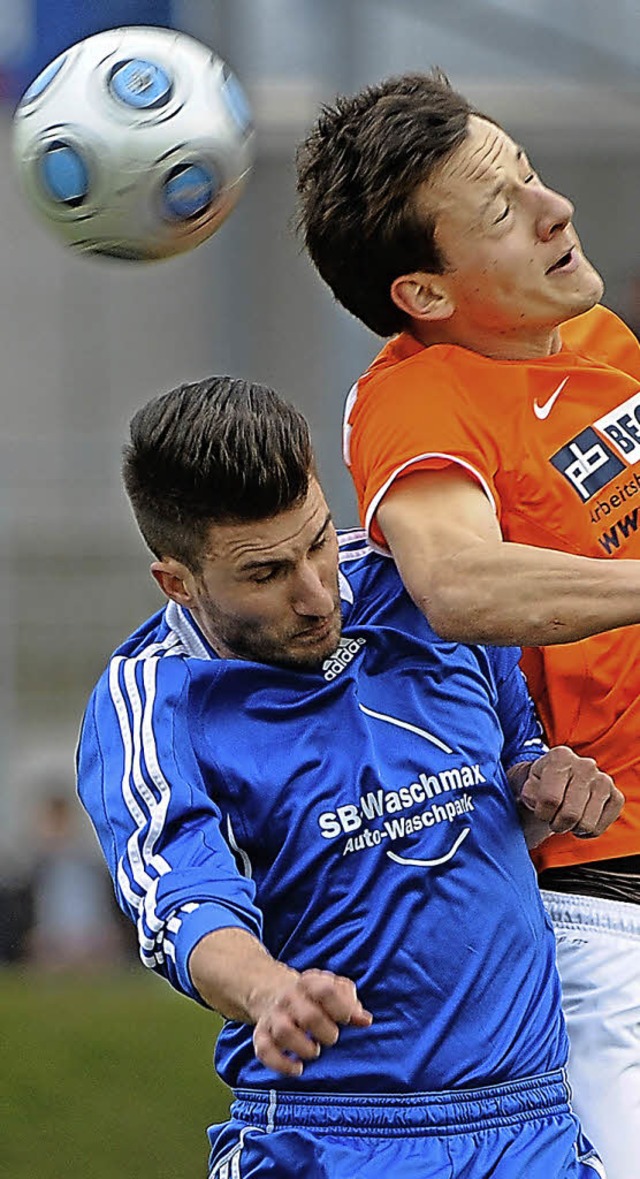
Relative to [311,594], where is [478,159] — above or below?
above

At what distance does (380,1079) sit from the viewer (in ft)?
10.7

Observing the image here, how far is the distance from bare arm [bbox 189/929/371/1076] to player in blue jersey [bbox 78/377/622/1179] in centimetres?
33

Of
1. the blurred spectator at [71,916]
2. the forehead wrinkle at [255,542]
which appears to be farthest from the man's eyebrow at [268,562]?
the blurred spectator at [71,916]

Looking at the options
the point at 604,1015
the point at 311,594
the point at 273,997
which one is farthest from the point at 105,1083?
the point at 273,997

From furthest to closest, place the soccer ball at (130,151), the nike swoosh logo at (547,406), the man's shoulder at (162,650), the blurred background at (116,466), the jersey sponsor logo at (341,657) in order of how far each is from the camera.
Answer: the blurred background at (116,466)
the soccer ball at (130,151)
the nike swoosh logo at (547,406)
the jersey sponsor logo at (341,657)
the man's shoulder at (162,650)

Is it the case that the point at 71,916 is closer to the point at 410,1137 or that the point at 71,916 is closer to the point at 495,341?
the point at 495,341

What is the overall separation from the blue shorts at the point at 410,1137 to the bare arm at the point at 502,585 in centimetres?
76

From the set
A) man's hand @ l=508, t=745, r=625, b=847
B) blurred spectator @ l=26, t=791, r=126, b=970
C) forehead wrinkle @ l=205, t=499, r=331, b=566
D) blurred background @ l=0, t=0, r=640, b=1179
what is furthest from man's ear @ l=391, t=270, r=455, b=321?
blurred spectator @ l=26, t=791, r=126, b=970

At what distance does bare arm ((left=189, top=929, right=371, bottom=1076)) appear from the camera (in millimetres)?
2469

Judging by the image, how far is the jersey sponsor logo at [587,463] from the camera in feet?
11.9

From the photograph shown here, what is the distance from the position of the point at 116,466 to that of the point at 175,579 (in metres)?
12.0

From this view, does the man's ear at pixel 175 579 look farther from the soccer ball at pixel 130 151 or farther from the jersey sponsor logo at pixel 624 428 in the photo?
the soccer ball at pixel 130 151

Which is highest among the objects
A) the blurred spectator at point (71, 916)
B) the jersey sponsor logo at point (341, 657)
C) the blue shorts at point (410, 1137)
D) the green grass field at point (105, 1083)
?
the jersey sponsor logo at point (341, 657)

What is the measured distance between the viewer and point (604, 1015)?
361cm
